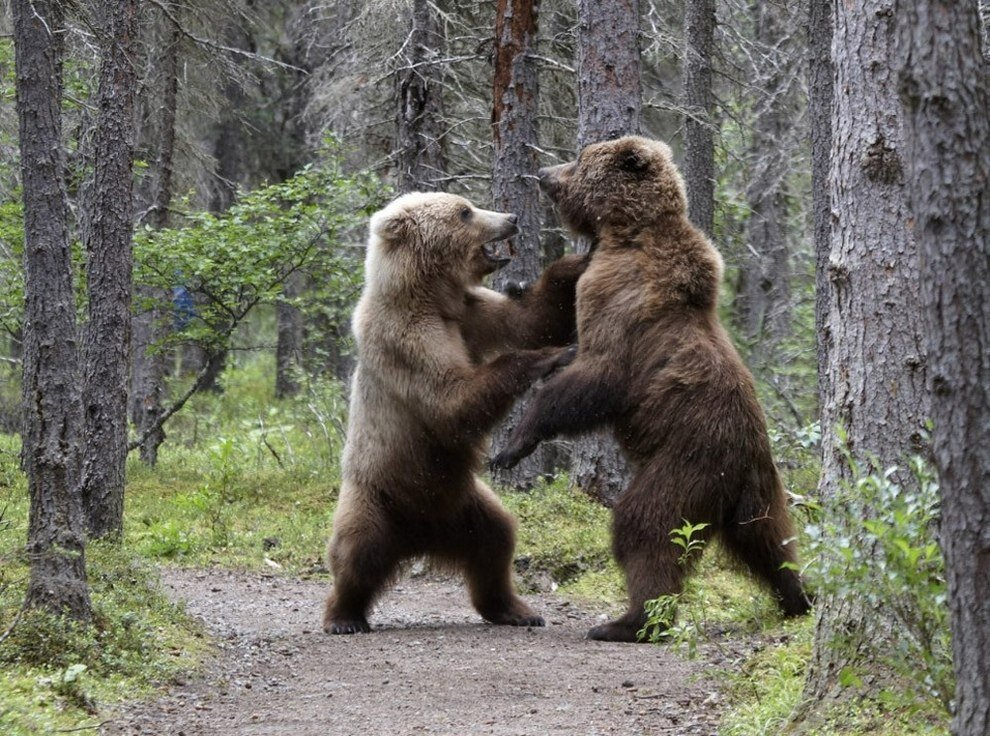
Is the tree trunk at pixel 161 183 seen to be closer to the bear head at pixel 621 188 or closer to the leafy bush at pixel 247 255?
the leafy bush at pixel 247 255

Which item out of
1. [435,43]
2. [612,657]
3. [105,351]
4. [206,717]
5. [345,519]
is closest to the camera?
[206,717]

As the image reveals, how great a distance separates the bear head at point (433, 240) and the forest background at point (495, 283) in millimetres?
1775

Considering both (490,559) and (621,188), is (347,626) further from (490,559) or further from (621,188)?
(621,188)

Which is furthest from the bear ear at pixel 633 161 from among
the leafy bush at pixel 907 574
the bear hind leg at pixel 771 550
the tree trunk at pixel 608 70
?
the leafy bush at pixel 907 574

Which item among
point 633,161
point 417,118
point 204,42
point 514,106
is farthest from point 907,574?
point 204,42

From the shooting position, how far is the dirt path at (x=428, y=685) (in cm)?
571

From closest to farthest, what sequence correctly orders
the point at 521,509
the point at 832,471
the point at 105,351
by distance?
the point at 832,471 < the point at 105,351 < the point at 521,509

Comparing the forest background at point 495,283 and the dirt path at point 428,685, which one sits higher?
the forest background at point 495,283

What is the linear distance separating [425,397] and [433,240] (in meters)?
1.09

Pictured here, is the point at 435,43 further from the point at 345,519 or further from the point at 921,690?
the point at 921,690

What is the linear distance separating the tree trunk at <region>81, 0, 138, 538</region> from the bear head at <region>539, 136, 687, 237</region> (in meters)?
4.08

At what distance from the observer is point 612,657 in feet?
22.1

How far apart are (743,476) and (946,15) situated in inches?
156

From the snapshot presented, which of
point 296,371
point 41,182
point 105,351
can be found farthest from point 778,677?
point 296,371
